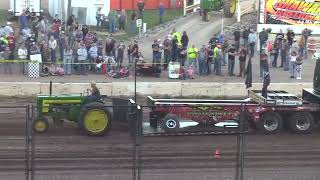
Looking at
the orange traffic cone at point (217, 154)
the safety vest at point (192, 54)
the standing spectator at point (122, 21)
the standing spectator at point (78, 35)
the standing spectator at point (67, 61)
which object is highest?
the standing spectator at point (122, 21)

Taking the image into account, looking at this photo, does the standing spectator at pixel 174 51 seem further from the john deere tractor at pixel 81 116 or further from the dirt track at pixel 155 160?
the dirt track at pixel 155 160

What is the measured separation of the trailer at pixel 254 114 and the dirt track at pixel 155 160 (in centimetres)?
232

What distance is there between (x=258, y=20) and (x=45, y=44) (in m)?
13.9

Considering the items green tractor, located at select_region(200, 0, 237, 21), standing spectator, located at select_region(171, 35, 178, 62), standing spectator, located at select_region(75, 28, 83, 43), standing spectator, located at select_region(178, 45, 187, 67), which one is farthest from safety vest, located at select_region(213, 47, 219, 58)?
green tractor, located at select_region(200, 0, 237, 21)

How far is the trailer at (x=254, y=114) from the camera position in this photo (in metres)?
17.4

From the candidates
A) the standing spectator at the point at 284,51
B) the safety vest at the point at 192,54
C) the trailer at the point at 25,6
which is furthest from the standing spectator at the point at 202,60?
the trailer at the point at 25,6

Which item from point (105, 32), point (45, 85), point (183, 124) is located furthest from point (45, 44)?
point (183, 124)

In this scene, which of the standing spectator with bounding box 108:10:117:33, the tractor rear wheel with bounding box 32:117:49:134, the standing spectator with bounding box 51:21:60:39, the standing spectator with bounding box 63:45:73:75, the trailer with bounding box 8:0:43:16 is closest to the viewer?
the tractor rear wheel with bounding box 32:117:49:134

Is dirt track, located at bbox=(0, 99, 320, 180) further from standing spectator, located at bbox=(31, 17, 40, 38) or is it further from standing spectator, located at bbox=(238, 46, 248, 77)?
standing spectator, located at bbox=(31, 17, 40, 38)

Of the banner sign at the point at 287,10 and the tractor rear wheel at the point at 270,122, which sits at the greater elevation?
the banner sign at the point at 287,10

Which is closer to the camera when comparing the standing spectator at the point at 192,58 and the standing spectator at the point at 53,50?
the standing spectator at the point at 53,50

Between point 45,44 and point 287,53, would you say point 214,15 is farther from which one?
point 45,44

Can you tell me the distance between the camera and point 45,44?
2817cm

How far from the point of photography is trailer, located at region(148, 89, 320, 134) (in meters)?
17.4
